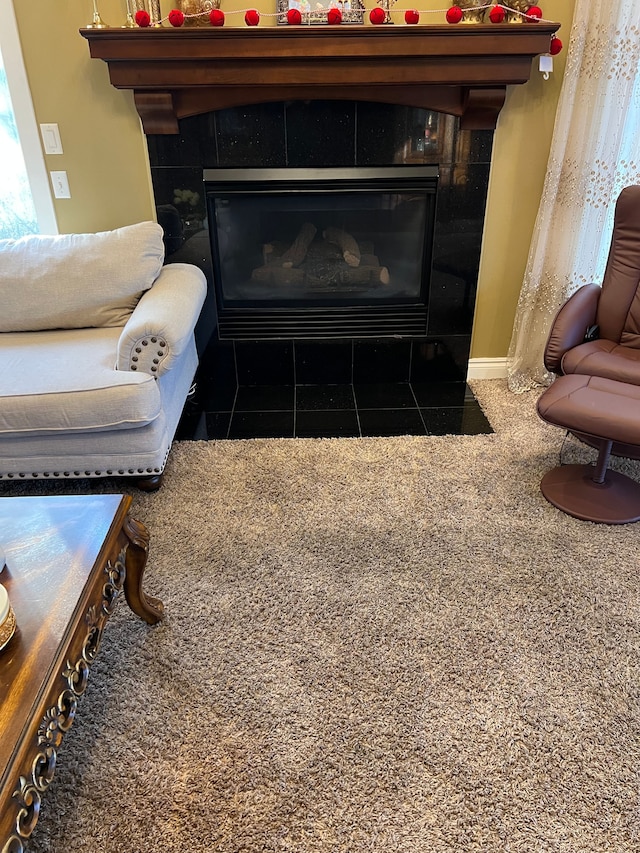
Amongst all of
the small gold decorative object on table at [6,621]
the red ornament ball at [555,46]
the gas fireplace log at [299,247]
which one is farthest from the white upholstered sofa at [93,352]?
the red ornament ball at [555,46]

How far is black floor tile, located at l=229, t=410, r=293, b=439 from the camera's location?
9.27 ft

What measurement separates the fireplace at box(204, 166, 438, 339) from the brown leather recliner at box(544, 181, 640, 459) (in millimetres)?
805

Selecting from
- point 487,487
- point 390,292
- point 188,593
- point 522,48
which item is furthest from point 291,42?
point 188,593

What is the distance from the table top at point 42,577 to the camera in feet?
3.70

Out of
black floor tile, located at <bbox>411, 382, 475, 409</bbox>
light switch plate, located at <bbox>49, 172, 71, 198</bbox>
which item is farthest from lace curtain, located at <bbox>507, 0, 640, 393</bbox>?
light switch plate, located at <bbox>49, 172, 71, 198</bbox>

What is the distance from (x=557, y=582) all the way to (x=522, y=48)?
6.47 feet

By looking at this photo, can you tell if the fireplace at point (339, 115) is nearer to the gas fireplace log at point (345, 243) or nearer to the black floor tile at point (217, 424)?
the gas fireplace log at point (345, 243)

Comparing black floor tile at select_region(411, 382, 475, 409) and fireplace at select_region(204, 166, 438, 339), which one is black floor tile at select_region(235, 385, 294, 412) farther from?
black floor tile at select_region(411, 382, 475, 409)

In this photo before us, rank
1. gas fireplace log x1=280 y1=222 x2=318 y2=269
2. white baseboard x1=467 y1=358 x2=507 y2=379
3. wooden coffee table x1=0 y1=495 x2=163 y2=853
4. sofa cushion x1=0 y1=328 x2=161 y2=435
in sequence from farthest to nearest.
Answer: white baseboard x1=467 y1=358 x2=507 y2=379
gas fireplace log x1=280 y1=222 x2=318 y2=269
sofa cushion x1=0 y1=328 x2=161 y2=435
wooden coffee table x1=0 y1=495 x2=163 y2=853

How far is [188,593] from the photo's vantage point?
192 centimetres

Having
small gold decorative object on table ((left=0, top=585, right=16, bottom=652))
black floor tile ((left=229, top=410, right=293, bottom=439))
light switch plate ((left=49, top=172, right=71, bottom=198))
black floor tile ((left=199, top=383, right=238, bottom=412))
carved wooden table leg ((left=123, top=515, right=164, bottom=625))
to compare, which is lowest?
black floor tile ((left=199, top=383, right=238, bottom=412))

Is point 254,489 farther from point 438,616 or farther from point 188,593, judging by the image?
point 438,616

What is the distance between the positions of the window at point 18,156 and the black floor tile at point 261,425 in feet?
4.00

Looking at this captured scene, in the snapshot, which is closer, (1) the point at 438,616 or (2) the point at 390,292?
(1) the point at 438,616
